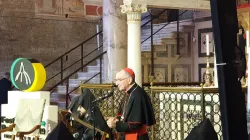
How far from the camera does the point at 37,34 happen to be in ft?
50.5

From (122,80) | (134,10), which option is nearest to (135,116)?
(122,80)

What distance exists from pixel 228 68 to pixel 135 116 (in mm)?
3389

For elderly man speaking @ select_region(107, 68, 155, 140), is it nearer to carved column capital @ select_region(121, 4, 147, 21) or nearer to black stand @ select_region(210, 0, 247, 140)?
black stand @ select_region(210, 0, 247, 140)

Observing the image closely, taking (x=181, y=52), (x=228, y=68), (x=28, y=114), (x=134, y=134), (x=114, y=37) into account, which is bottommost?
(x=134, y=134)

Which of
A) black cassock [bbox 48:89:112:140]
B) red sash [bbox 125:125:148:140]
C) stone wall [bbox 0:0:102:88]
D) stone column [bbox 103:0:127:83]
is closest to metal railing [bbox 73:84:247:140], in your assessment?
black cassock [bbox 48:89:112:140]

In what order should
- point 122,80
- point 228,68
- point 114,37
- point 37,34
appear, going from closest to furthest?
1. point 228,68
2. point 122,80
3. point 114,37
4. point 37,34

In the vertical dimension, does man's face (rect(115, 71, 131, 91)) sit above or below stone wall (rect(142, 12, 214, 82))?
below

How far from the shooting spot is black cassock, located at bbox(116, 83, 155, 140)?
5773mm

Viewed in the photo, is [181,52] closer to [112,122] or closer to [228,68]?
[112,122]

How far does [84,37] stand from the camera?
53.5 ft

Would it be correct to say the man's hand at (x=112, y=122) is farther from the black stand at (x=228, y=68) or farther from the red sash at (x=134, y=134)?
the black stand at (x=228, y=68)

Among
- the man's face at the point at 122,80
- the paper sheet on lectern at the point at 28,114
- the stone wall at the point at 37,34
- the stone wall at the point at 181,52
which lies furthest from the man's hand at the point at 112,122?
the stone wall at the point at 181,52

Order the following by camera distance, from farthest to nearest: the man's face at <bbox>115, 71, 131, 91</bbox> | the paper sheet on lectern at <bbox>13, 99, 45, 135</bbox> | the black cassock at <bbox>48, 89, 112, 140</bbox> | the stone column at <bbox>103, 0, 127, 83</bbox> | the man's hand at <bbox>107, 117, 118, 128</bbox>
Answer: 1. the stone column at <bbox>103, 0, 127, 83</bbox>
2. the paper sheet on lectern at <bbox>13, 99, 45, 135</bbox>
3. the black cassock at <bbox>48, 89, 112, 140</bbox>
4. the man's face at <bbox>115, 71, 131, 91</bbox>
5. the man's hand at <bbox>107, 117, 118, 128</bbox>

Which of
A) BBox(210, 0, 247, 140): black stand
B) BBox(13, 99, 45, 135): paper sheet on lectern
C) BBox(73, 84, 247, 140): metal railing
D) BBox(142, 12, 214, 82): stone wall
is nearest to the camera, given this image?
BBox(210, 0, 247, 140): black stand
